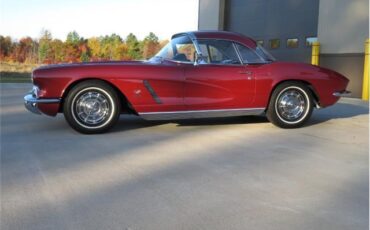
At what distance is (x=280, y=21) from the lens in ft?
57.4

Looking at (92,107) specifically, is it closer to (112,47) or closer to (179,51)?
(179,51)

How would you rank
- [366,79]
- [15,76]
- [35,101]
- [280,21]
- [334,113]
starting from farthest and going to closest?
[15,76] < [280,21] < [366,79] < [334,113] < [35,101]

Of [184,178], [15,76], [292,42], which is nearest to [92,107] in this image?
[184,178]

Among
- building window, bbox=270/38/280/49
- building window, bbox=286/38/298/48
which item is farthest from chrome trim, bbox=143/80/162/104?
building window, bbox=270/38/280/49

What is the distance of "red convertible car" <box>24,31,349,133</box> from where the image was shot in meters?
5.77

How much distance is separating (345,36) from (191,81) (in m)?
9.79

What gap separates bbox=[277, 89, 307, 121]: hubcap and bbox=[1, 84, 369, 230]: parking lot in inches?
11.5

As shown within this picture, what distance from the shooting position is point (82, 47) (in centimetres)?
5772

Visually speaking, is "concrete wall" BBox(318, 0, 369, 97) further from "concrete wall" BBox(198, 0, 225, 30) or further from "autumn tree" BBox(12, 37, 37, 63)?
"autumn tree" BBox(12, 37, 37, 63)

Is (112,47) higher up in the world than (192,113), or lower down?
higher up

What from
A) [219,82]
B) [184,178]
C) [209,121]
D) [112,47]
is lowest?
[184,178]

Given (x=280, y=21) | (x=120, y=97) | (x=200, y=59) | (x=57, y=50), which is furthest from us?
(x=57, y=50)

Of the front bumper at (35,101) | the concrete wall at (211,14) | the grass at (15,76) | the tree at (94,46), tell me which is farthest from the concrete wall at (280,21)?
the tree at (94,46)

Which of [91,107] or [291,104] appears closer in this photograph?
[91,107]
